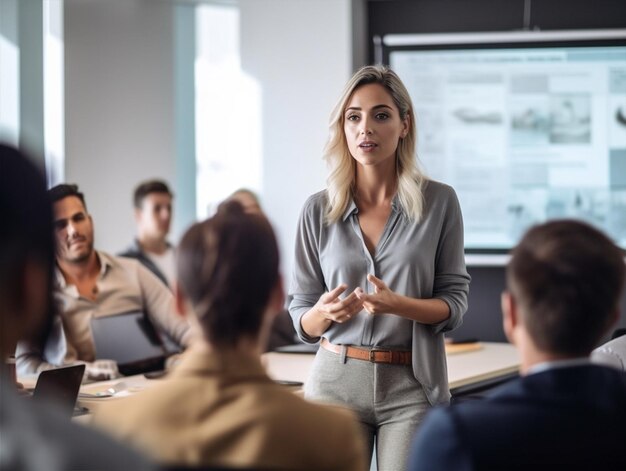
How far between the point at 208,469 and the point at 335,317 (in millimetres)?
1375

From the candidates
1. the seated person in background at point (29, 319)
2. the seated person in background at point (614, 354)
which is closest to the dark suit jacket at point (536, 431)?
the seated person in background at point (29, 319)

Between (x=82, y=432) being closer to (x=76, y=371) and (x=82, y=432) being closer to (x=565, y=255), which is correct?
(x=565, y=255)

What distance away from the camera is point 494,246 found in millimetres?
5762

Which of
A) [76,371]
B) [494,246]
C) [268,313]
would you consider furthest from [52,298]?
[494,246]

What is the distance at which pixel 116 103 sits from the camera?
7820 mm

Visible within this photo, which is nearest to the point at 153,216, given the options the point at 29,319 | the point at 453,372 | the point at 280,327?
the point at 280,327

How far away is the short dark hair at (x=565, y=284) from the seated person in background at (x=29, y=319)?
2.48 feet

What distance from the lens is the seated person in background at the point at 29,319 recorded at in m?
1.01

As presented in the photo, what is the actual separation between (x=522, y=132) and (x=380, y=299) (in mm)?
3379

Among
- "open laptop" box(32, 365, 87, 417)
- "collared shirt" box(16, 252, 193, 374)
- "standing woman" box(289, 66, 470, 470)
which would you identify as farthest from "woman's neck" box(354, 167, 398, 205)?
"collared shirt" box(16, 252, 193, 374)

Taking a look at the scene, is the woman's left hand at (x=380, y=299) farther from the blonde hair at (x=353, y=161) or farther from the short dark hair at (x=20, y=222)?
the short dark hair at (x=20, y=222)

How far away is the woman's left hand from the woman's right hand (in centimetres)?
2

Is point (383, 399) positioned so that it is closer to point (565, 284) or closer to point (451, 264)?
point (451, 264)

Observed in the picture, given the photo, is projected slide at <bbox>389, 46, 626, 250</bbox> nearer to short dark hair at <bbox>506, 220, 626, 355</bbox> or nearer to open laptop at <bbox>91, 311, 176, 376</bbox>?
open laptop at <bbox>91, 311, 176, 376</bbox>
